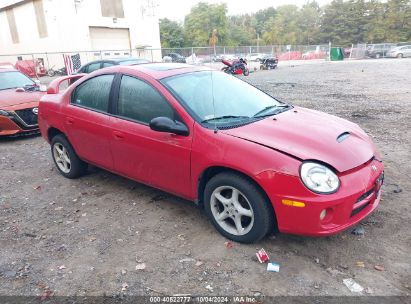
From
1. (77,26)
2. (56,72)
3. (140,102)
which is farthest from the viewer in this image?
(77,26)

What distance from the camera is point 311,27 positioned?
3597 inches

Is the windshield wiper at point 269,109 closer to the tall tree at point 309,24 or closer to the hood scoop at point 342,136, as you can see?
the hood scoop at point 342,136

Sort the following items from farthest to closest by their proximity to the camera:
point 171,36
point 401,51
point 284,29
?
point 284,29 → point 171,36 → point 401,51

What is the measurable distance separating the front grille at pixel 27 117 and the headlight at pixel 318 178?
6.65 meters

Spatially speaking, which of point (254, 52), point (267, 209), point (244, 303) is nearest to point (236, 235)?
point (267, 209)

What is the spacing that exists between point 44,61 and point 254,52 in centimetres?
1947

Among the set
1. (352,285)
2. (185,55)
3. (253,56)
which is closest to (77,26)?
(185,55)

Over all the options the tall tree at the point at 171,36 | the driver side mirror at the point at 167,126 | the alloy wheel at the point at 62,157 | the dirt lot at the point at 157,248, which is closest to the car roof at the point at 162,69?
the driver side mirror at the point at 167,126

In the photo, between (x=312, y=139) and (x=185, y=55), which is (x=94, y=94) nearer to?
(x=312, y=139)

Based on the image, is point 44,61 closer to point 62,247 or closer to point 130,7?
point 130,7

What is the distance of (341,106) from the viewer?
9.70 m

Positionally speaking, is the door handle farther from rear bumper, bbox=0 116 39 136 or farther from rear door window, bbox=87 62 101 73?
rear door window, bbox=87 62 101 73

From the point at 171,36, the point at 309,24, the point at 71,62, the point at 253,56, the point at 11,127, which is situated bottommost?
the point at 253,56

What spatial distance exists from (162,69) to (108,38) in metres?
31.4
